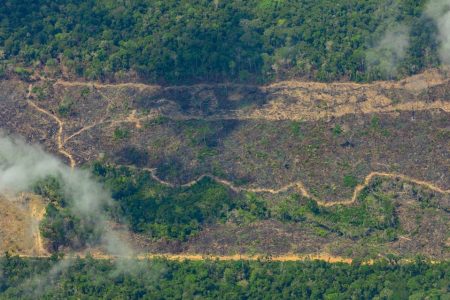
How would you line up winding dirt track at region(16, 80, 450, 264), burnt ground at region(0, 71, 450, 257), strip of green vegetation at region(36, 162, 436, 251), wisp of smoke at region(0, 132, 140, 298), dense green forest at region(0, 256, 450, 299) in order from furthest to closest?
burnt ground at region(0, 71, 450, 257)
strip of green vegetation at region(36, 162, 436, 251)
wisp of smoke at region(0, 132, 140, 298)
winding dirt track at region(16, 80, 450, 264)
dense green forest at region(0, 256, 450, 299)

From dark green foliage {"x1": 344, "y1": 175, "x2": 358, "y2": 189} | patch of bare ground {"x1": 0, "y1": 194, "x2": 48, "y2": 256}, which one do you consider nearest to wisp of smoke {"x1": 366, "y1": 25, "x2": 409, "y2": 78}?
dark green foliage {"x1": 344, "y1": 175, "x2": 358, "y2": 189}

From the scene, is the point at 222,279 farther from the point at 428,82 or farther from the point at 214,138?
the point at 428,82

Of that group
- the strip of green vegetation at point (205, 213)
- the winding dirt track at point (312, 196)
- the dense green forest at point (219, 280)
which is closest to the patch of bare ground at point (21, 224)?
the strip of green vegetation at point (205, 213)

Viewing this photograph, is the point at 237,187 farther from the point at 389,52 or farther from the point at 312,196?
the point at 389,52

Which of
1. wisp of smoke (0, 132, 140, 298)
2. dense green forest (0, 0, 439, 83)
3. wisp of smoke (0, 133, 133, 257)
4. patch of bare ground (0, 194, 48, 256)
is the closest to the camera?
wisp of smoke (0, 132, 140, 298)

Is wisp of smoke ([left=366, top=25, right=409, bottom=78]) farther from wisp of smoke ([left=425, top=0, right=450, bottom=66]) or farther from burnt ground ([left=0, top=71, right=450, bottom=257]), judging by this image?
wisp of smoke ([left=425, top=0, right=450, bottom=66])

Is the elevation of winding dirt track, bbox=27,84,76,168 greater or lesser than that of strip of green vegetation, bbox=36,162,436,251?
greater
